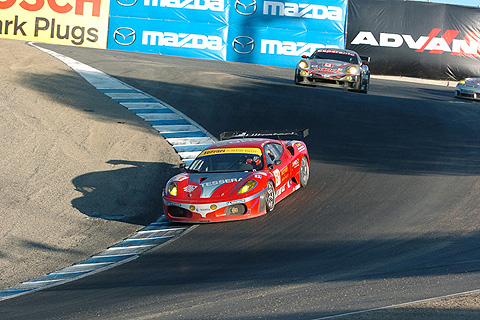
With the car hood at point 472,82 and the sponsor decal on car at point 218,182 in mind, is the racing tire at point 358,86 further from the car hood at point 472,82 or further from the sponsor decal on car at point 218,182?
the sponsor decal on car at point 218,182

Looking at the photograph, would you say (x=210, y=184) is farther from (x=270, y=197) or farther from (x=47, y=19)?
(x=47, y=19)

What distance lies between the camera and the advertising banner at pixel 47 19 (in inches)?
1129

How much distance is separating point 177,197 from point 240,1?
67.5 ft

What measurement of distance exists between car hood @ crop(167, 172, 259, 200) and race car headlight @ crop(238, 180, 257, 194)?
0.26 ft

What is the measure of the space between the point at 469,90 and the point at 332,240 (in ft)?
49.3

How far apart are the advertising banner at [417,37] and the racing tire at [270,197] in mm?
20053

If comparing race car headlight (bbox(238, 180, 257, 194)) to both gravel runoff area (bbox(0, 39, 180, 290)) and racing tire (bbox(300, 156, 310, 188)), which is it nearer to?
gravel runoff area (bbox(0, 39, 180, 290))

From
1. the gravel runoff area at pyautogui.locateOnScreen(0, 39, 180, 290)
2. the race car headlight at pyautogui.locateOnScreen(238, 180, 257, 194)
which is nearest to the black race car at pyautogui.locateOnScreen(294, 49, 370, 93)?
the gravel runoff area at pyautogui.locateOnScreen(0, 39, 180, 290)

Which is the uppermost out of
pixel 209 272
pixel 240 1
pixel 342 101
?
pixel 240 1

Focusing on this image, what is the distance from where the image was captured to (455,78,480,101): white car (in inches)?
856

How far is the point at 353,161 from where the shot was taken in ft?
44.2

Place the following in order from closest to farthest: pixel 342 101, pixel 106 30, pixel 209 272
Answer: pixel 209 272, pixel 342 101, pixel 106 30

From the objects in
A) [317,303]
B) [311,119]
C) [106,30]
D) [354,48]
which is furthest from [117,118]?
[354,48]

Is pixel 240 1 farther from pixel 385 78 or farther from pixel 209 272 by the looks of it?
pixel 209 272
